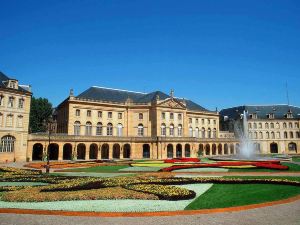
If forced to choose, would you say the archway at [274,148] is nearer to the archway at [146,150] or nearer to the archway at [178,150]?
the archway at [178,150]

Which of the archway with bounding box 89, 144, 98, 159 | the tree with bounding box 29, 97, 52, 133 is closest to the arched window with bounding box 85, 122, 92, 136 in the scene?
the archway with bounding box 89, 144, 98, 159

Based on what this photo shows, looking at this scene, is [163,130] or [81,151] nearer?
[81,151]

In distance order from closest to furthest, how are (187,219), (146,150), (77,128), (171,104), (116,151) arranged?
(187,219)
(77,128)
(146,150)
(116,151)
(171,104)

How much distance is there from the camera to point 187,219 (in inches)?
406

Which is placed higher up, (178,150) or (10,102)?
(10,102)

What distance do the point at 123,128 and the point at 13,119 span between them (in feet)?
87.7

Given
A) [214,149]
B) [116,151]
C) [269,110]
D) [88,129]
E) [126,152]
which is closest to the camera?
[88,129]

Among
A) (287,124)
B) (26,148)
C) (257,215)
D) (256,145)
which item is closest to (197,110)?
(256,145)

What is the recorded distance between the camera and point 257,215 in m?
10.7

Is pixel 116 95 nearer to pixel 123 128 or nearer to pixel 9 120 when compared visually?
pixel 123 128

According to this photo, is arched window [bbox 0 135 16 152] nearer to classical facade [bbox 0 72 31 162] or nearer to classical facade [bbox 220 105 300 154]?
classical facade [bbox 0 72 31 162]

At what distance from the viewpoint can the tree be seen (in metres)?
73.4

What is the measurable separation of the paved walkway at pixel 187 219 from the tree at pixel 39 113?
67601mm

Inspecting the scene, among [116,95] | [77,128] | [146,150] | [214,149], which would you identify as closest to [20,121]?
[77,128]
